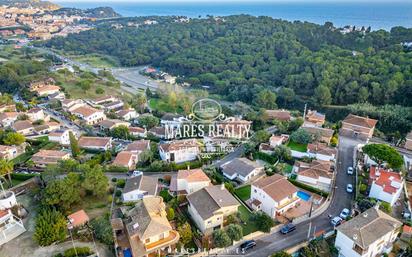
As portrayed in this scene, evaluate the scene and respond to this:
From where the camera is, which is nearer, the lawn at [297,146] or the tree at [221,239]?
the tree at [221,239]

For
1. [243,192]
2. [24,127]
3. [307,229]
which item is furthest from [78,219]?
[24,127]

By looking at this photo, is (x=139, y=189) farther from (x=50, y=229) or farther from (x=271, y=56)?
(x=271, y=56)

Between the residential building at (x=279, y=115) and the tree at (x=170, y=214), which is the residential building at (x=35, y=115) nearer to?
the tree at (x=170, y=214)

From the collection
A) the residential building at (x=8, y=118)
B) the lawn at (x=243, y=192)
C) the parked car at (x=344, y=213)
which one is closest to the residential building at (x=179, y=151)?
the lawn at (x=243, y=192)

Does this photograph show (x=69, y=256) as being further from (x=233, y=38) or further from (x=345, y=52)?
(x=233, y=38)

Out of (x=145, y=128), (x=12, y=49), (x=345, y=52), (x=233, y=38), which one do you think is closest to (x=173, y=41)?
(x=233, y=38)

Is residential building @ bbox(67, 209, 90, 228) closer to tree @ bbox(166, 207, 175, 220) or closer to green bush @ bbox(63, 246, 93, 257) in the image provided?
green bush @ bbox(63, 246, 93, 257)
